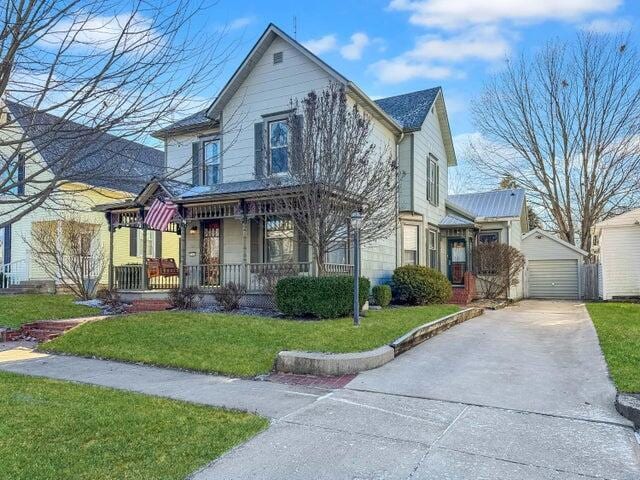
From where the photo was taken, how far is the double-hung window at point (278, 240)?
14.5 m

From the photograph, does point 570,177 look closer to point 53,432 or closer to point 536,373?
point 536,373

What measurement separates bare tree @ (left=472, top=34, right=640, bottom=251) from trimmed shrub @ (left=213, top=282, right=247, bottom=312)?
2253 cm

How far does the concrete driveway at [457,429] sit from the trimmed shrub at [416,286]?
23.9ft

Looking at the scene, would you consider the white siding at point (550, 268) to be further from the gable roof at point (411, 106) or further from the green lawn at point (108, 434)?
the green lawn at point (108, 434)

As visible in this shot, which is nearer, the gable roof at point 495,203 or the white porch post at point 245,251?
the white porch post at point 245,251

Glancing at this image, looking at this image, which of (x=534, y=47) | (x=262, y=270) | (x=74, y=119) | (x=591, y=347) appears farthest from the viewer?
(x=534, y=47)

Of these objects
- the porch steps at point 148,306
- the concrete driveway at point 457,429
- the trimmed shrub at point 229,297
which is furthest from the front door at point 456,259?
the concrete driveway at point 457,429

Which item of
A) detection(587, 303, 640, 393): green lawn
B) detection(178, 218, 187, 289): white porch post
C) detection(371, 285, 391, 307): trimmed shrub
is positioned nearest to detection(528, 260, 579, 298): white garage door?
detection(587, 303, 640, 393): green lawn

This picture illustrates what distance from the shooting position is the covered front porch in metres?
13.3

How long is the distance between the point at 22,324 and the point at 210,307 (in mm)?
4663

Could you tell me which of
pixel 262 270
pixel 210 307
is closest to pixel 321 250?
pixel 262 270

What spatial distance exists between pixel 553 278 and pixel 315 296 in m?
18.3

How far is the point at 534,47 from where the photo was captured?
90.8 feet

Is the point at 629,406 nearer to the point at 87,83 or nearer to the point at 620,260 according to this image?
the point at 87,83
